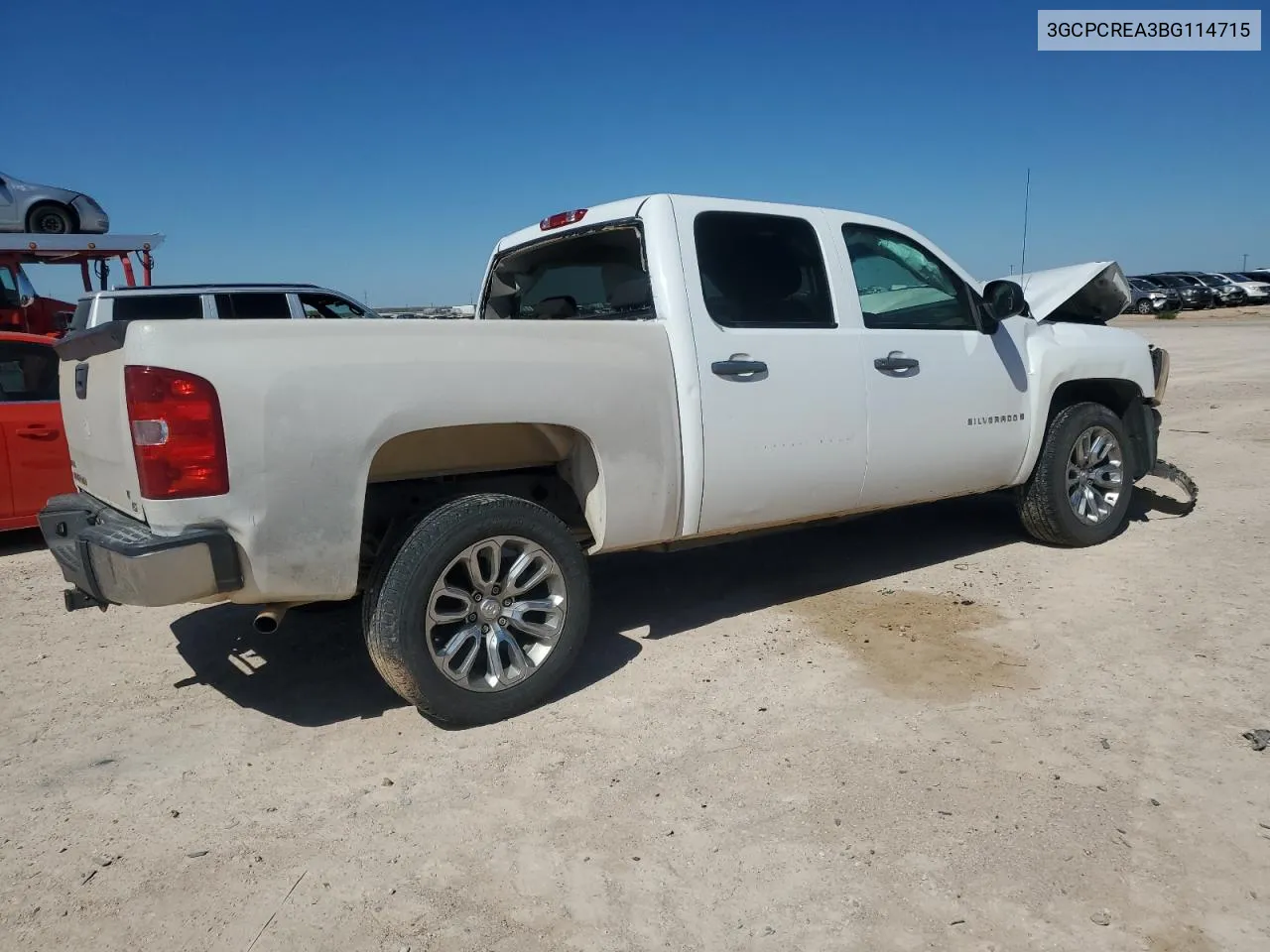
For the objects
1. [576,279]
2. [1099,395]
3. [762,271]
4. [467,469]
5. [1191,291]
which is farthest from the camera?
[1191,291]

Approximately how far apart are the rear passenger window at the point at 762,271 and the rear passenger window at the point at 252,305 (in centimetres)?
666

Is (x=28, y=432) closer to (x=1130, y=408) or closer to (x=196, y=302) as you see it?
A: (x=196, y=302)

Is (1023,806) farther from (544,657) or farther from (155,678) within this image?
(155,678)

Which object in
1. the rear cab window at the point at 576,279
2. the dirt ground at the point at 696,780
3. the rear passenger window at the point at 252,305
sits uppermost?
the rear passenger window at the point at 252,305

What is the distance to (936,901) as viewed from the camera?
2420 millimetres

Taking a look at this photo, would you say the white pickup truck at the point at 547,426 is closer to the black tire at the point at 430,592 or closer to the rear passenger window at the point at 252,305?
the black tire at the point at 430,592

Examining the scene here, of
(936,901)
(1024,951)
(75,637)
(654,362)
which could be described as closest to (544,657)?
(654,362)

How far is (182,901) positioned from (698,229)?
3141mm

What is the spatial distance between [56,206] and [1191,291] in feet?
140

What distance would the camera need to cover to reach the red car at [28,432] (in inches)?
246

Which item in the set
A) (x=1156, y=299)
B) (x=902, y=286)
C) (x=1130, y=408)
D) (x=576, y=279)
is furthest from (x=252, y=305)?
(x=1156, y=299)

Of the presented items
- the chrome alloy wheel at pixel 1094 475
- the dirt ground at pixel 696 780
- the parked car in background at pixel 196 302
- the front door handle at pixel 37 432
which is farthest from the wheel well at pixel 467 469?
the parked car in background at pixel 196 302

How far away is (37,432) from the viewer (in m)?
6.30

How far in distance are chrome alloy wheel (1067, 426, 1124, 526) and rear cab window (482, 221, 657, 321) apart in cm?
297
